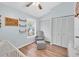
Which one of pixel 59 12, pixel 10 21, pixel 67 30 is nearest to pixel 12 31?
pixel 10 21

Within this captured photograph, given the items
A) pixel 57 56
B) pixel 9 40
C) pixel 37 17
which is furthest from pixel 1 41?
pixel 57 56

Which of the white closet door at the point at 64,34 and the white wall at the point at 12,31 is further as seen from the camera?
the white closet door at the point at 64,34

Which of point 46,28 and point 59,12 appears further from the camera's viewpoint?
point 46,28

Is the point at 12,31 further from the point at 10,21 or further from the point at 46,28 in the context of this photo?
the point at 46,28

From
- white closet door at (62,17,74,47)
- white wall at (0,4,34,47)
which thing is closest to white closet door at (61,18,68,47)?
white closet door at (62,17,74,47)

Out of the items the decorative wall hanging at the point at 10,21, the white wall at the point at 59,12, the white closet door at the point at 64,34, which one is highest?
the white wall at the point at 59,12

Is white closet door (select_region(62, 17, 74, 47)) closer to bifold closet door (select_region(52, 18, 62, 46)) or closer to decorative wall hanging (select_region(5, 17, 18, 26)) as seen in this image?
bifold closet door (select_region(52, 18, 62, 46))

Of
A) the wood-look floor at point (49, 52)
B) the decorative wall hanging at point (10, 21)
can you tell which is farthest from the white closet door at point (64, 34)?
the decorative wall hanging at point (10, 21)

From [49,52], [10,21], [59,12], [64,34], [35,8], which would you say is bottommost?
[49,52]

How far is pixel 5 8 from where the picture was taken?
213 centimetres

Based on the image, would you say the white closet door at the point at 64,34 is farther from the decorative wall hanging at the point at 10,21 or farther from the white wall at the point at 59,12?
the decorative wall hanging at the point at 10,21

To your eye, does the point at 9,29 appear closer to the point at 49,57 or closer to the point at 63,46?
the point at 49,57

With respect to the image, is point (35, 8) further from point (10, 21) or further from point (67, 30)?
point (67, 30)

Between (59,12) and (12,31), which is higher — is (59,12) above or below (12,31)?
above
